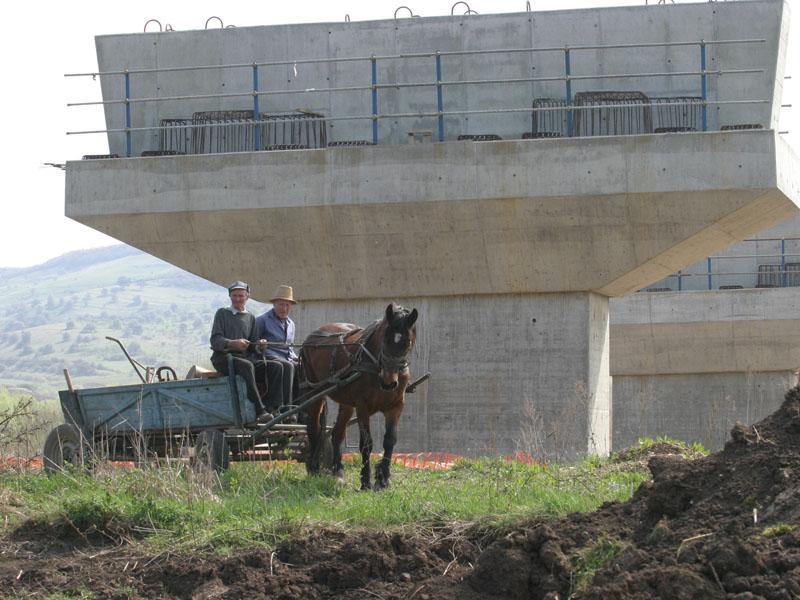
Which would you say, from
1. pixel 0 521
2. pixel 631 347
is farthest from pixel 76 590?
pixel 631 347

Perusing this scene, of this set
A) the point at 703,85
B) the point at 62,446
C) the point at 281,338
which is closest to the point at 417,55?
the point at 703,85

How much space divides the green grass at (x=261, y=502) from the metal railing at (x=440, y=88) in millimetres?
6367

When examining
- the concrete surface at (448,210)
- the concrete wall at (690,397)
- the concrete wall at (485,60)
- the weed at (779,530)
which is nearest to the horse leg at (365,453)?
the concrete surface at (448,210)

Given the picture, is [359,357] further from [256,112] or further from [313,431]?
[256,112]

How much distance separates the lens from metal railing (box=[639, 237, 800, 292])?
2777 cm

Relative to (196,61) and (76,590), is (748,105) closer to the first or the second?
(196,61)

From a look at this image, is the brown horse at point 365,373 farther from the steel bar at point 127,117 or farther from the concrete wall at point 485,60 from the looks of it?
the steel bar at point 127,117

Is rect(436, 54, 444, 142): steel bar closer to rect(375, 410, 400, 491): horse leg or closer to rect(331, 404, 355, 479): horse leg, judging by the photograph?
rect(331, 404, 355, 479): horse leg

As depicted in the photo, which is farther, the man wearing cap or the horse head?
the man wearing cap

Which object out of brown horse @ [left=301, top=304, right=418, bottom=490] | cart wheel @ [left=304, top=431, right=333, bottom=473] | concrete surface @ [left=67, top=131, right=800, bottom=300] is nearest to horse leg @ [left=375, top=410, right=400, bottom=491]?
brown horse @ [left=301, top=304, right=418, bottom=490]

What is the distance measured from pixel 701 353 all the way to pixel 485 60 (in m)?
10.2

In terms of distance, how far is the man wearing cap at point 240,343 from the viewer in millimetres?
11992

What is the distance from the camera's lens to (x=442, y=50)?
56.4ft

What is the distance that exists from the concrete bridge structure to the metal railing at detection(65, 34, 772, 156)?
54mm
